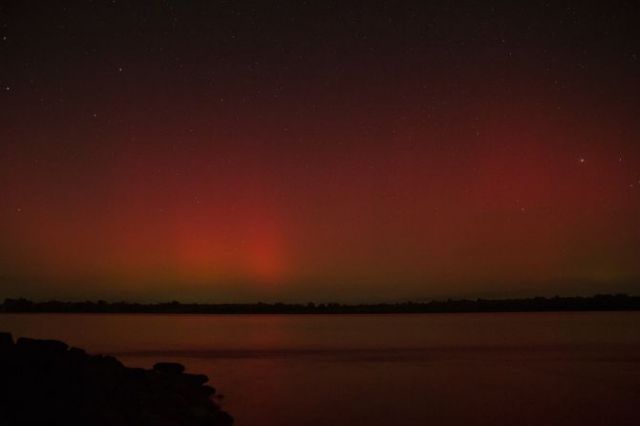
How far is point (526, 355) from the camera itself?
35719 mm

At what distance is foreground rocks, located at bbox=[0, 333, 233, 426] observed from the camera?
31.4 feet

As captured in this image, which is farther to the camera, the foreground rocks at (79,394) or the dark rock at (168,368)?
the dark rock at (168,368)

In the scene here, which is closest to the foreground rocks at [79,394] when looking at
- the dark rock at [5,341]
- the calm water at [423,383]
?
the dark rock at [5,341]

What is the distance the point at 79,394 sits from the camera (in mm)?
10688

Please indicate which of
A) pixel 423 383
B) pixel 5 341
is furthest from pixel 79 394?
pixel 423 383

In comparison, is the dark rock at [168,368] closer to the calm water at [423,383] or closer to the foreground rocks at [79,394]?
the calm water at [423,383]

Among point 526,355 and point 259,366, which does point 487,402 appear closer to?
point 259,366

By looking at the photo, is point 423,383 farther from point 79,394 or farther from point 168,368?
point 79,394

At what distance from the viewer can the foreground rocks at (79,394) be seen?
959 centimetres

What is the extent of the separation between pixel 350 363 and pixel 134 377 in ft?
53.4

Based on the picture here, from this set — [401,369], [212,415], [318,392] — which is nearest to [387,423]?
[212,415]

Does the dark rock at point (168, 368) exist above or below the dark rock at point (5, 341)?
below

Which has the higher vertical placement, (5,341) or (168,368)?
(5,341)

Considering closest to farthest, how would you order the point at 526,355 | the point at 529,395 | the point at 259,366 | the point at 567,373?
1. the point at 529,395
2. the point at 567,373
3. the point at 259,366
4. the point at 526,355
